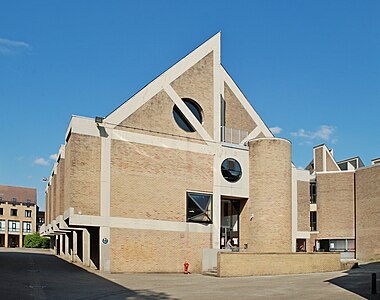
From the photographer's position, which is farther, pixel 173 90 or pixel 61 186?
pixel 61 186

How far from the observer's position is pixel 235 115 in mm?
40875

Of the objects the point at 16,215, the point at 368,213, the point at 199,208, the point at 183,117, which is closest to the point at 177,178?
the point at 199,208

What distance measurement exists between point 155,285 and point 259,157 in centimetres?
1580

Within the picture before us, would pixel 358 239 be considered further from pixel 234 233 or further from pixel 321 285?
pixel 321 285

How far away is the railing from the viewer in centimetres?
3884

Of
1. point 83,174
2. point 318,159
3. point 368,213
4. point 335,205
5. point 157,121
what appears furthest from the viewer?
point 318,159

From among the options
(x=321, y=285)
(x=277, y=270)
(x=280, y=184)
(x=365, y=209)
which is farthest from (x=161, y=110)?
(x=365, y=209)

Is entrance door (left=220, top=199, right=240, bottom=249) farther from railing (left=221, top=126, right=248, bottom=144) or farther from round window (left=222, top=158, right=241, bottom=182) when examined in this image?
railing (left=221, top=126, right=248, bottom=144)

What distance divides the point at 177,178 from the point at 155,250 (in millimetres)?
4793

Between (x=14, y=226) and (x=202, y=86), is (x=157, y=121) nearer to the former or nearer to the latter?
(x=202, y=86)

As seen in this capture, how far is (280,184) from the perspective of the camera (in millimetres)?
35875

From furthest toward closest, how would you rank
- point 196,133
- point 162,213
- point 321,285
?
point 196,133 < point 162,213 < point 321,285

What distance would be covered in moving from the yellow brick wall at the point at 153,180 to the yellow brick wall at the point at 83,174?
3.32ft

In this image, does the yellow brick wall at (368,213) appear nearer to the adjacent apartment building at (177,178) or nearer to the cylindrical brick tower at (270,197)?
the adjacent apartment building at (177,178)
